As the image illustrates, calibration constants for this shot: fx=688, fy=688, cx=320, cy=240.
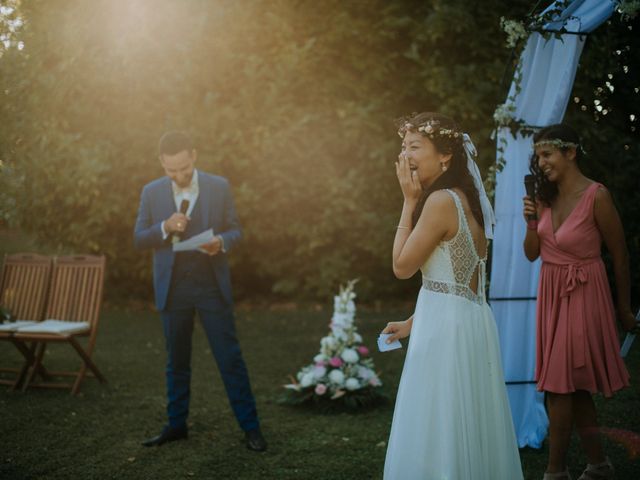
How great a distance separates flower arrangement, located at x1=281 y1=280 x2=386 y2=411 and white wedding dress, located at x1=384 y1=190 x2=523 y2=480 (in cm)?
261

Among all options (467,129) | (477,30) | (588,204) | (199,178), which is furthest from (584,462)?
(477,30)

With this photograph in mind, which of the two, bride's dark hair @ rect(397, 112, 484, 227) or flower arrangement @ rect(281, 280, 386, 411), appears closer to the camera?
bride's dark hair @ rect(397, 112, 484, 227)

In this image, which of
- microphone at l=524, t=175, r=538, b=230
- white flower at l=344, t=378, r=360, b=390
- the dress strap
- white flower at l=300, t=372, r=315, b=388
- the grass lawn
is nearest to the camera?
the dress strap

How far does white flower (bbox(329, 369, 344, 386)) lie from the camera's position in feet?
18.5

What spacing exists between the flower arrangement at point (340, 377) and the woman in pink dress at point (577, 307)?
2.03m

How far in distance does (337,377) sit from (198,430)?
121 cm

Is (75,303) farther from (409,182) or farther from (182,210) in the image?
(409,182)

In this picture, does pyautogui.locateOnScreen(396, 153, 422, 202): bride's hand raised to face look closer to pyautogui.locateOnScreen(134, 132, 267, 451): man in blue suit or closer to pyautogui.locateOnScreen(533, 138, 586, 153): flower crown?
pyautogui.locateOnScreen(533, 138, 586, 153): flower crown

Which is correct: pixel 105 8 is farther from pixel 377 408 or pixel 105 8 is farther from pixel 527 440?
pixel 527 440

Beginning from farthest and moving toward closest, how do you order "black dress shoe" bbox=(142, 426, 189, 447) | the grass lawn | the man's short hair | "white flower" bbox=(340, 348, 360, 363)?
"white flower" bbox=(340, 348, 360, 363), "black dress shoe" bbox=(142, 426, 189, 447), the man's short hair, the grass lawn

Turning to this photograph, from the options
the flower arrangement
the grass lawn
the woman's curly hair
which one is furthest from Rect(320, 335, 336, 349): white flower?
the woman's curly hair

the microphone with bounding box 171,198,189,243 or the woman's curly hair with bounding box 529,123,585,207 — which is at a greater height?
the woman's curly hair with bounding box 529,123,585,207

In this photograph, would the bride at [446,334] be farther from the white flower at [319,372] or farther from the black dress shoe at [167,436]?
the white flower at [319,372]

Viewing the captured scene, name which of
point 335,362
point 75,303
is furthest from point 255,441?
point 75,303
